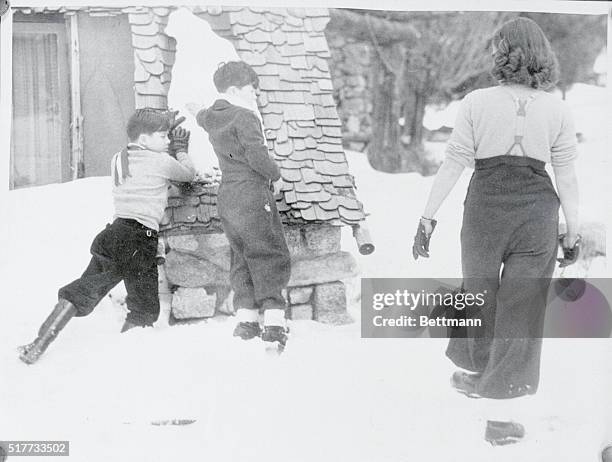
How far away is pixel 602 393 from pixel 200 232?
1.53 metres

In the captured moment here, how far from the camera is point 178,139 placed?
85.1 inches

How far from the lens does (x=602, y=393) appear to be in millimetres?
2305

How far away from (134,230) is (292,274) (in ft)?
1.81

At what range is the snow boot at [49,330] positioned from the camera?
7.05 feet

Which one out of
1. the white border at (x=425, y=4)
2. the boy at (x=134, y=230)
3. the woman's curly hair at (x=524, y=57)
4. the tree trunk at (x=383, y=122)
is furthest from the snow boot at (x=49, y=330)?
the woman's curly hair at (x=524, y=57)

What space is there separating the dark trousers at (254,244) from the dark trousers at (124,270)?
272 mm

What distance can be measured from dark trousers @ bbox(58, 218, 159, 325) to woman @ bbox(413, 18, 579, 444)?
91cm

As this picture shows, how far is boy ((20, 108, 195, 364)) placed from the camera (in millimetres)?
2148

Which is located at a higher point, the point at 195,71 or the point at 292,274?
the point at 195,71

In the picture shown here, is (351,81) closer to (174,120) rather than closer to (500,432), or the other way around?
(174,120)

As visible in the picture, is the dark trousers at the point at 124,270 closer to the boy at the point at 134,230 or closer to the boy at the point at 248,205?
the boy at the point at 134,230

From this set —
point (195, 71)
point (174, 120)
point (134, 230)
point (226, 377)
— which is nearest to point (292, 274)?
point (226, 377)

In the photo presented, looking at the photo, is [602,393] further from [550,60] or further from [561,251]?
[550,60]

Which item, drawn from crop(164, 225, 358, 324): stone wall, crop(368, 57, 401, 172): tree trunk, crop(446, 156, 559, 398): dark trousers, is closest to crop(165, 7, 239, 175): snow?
crop(164, 225, 358, 324): stone wall
